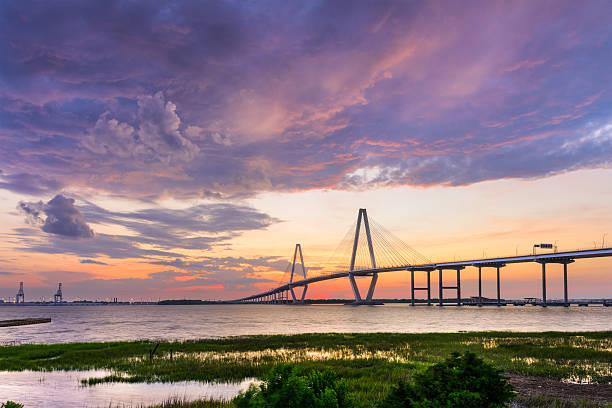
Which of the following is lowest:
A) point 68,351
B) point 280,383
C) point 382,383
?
point 68,351

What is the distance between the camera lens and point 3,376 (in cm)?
2664

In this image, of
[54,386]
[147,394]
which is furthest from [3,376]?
[147,394]

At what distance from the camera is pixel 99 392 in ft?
70.4

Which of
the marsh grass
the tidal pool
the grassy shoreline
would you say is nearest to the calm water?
the grassy shoreline

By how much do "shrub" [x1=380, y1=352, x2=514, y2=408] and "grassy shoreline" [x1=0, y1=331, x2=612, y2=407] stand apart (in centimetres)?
748

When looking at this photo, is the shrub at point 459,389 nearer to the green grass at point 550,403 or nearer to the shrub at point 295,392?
the shrub at point 295,392

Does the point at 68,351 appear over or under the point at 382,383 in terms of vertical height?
under

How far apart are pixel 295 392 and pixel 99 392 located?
16.8 metres

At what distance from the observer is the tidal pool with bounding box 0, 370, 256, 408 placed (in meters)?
19.4

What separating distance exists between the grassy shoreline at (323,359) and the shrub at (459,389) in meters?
7.48

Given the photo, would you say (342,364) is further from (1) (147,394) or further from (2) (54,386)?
(2) (54,386)

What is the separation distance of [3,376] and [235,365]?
13.3 meters

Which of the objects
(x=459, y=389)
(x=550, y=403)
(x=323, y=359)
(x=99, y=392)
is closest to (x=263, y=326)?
(x=323, y=359)

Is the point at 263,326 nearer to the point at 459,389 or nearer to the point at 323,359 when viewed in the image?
the point at 323,359
